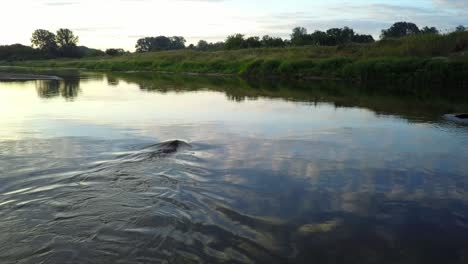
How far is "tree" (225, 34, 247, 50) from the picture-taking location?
7638 centimetres

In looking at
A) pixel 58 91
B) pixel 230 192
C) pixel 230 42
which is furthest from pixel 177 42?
pixel 230 192

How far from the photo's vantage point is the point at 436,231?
655 cm

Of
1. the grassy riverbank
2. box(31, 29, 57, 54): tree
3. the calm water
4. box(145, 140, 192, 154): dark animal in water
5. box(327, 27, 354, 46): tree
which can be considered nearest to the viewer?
the calm water

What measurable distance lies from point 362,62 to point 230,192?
129 feet

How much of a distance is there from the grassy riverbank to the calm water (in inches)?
1021

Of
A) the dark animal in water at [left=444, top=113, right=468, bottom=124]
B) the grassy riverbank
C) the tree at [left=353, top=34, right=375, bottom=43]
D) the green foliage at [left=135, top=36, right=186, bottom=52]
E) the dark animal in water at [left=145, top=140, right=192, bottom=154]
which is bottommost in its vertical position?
the dark animal in water at [left=145, top=140, right=192, bottom=154]

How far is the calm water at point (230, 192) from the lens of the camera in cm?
582

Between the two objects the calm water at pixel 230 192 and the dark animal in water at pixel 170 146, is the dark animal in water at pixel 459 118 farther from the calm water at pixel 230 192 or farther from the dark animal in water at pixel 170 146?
the dark animal in water at pixel 170 146

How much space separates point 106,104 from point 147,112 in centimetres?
369

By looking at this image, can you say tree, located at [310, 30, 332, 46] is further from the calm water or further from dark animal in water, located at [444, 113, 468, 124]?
the calm water

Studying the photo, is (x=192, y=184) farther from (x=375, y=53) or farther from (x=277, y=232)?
(x=375, y=53)

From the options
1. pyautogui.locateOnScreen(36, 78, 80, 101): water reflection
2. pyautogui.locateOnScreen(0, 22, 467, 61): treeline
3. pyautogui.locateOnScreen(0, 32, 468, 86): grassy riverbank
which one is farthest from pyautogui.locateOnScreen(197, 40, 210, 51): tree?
pyautogui.locateOnScreen(36, 78, 80, 101): water reflection

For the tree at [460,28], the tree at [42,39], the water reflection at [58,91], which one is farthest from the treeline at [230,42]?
the water reflection at [58,91]

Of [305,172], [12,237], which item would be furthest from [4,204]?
[305,172]
